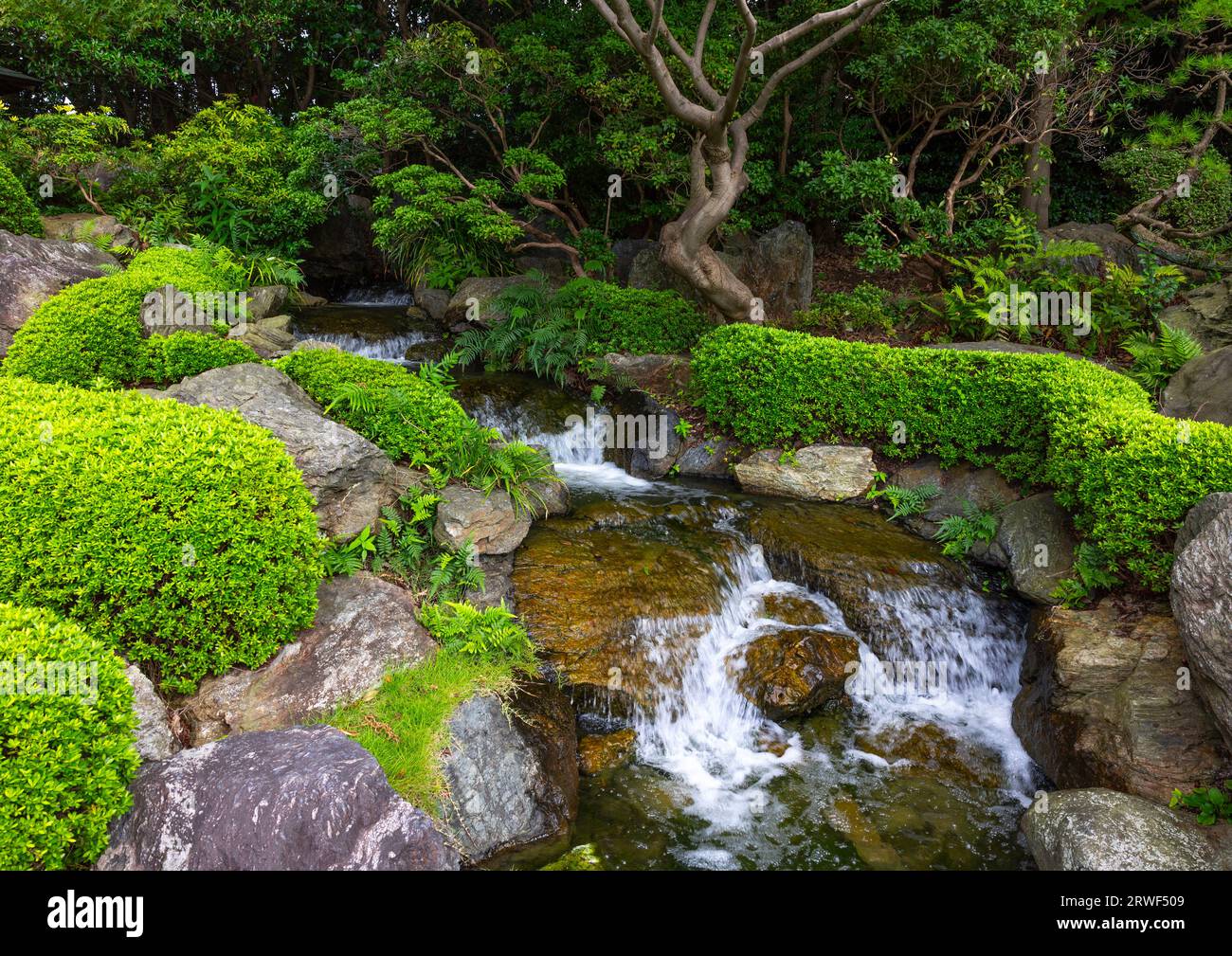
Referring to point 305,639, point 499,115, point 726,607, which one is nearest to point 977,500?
point 726,607

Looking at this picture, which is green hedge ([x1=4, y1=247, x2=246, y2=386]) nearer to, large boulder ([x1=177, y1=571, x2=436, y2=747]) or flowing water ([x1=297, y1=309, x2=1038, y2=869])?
large boulder ([x1=177, y1=571, x2=436, y2=747])

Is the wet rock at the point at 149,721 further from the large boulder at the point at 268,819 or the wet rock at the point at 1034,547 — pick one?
the wet rock at the point at 1034,547

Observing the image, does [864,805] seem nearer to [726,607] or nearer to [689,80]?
[726,607]

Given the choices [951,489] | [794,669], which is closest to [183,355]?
[794,669]

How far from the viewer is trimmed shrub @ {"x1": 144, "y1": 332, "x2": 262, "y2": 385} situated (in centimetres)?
823

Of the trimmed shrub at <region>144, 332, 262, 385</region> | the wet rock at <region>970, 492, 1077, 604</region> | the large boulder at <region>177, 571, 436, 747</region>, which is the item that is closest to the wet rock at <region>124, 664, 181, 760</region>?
the large boulder at <region>177, 571, 436, 747</region>

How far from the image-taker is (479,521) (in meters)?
7.55

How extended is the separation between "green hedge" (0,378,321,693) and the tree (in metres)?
8.14

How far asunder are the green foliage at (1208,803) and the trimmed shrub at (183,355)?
9.52 meters

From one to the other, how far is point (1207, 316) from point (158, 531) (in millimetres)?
13842

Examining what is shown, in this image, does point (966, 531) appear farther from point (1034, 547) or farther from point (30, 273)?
point (30, 273)

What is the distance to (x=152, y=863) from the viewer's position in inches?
158
